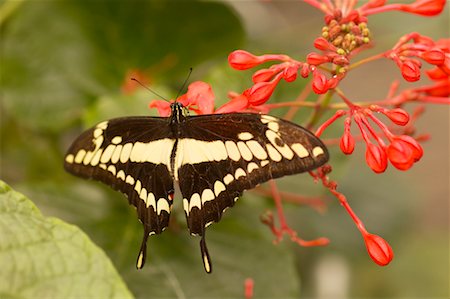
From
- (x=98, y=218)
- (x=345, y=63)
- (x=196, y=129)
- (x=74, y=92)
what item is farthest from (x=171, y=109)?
(x=74, y=92)

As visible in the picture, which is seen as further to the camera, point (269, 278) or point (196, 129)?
point (269, 278)

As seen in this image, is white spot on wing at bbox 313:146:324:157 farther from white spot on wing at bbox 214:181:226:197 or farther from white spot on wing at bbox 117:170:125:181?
white spot on wing at bbox 117:170:125:181

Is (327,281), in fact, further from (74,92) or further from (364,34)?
(364,34)

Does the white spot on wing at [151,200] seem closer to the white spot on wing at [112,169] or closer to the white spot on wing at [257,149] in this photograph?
the white spot on wing at [112,169]

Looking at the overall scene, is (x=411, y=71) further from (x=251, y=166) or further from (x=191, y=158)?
(x=191, y=158)

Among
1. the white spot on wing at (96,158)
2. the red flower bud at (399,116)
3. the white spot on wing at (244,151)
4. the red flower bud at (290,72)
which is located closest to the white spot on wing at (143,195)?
the white spot on wing at (96,158)

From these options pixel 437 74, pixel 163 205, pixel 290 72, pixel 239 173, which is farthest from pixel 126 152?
pixel 437 74
